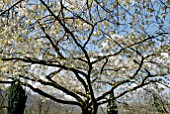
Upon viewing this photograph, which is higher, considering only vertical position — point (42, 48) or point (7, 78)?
point (42, 48)

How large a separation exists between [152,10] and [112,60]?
7309 mm

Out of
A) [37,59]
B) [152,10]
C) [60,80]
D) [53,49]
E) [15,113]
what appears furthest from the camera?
[15,113]

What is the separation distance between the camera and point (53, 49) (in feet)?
31.3

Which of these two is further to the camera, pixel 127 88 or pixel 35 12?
pixel 127 88

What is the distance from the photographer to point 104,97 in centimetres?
1058

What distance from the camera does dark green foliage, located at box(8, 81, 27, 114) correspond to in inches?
542

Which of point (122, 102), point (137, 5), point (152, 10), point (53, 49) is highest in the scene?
point (53, 49)

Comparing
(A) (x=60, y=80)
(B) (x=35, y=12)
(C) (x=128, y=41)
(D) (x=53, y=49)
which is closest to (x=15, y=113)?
(A) (x=60, y=80)

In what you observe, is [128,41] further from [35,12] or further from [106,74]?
[35,12]

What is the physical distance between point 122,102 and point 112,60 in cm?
157

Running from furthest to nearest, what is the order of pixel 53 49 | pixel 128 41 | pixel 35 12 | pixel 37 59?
pixel 128 41 → pixel 53 49 → pixel 37 59 → pixel 35 12

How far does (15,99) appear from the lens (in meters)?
13.9

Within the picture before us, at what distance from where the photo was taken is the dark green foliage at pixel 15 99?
1377 cm

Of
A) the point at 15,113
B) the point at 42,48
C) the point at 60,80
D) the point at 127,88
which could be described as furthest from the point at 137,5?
the point at 15,113
